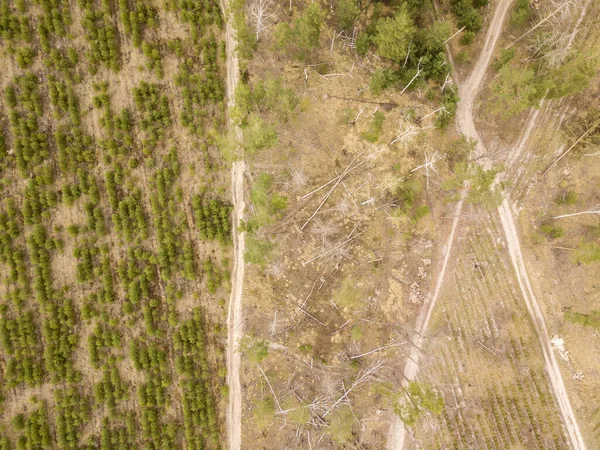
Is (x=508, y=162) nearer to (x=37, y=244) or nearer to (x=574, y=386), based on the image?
(x=574, y=386)

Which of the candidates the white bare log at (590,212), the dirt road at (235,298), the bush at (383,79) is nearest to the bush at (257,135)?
the dirt road at (235,298)

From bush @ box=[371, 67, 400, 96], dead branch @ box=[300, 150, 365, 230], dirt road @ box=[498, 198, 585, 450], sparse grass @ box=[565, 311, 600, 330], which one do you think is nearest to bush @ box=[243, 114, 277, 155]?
dead branch @ box=[300, 150, 365, 230]

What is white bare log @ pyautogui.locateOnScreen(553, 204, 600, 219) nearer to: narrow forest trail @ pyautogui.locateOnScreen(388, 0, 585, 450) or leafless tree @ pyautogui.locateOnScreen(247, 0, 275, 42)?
narrow forest trail @ pyautogui.locateOnScreen(388, 0, 585, 450)

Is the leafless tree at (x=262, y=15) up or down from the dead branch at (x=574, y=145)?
up

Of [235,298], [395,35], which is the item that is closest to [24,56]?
[235,298]

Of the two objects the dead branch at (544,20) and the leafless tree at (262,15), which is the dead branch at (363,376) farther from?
the dead branch at (544,20)

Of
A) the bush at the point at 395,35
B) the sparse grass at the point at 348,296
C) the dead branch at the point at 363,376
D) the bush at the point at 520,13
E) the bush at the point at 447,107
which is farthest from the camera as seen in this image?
the sparse grass at the point at 348,296
